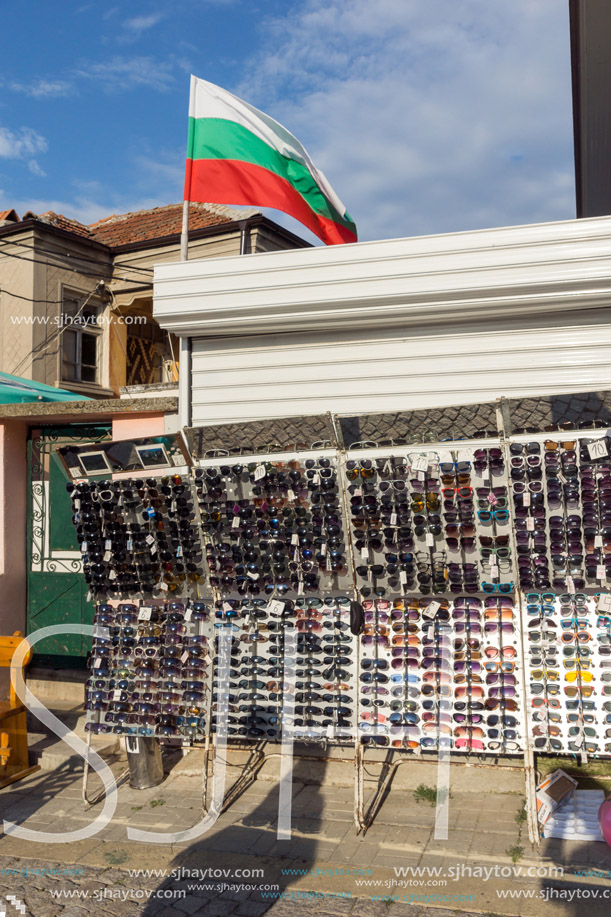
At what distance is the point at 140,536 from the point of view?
581 centimetres

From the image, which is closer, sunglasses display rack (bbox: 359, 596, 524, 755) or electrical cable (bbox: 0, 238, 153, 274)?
sunglasses display rack (bbox: 359, 596, 524, 755)

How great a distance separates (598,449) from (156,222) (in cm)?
1626

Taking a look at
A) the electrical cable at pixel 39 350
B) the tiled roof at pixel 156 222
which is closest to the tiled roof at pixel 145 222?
the tiled roof at pixel 156 222

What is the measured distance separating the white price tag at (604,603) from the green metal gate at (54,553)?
4.97 m

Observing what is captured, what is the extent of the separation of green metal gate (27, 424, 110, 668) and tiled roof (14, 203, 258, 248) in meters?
9.69

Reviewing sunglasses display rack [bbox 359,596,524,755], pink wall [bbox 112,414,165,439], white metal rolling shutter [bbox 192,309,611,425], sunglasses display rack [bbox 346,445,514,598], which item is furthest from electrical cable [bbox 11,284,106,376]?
sunglasses display rack [bbox 359,596,524,755]

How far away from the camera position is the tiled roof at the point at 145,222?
1681cm

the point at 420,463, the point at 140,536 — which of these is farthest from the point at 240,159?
the point at 420,463

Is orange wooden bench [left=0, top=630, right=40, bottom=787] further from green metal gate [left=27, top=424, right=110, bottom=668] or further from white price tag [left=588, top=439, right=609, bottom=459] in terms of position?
white price tag [left=588, top=439, right=609, bottom=459]

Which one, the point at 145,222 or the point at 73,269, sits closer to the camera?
the point at 73,269

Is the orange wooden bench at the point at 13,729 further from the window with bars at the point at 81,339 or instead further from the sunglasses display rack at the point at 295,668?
the window with bars at the point at 81,339

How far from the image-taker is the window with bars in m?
17.4

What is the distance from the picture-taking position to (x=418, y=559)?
5160 millimetres

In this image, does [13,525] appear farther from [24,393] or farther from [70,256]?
[70,256]
